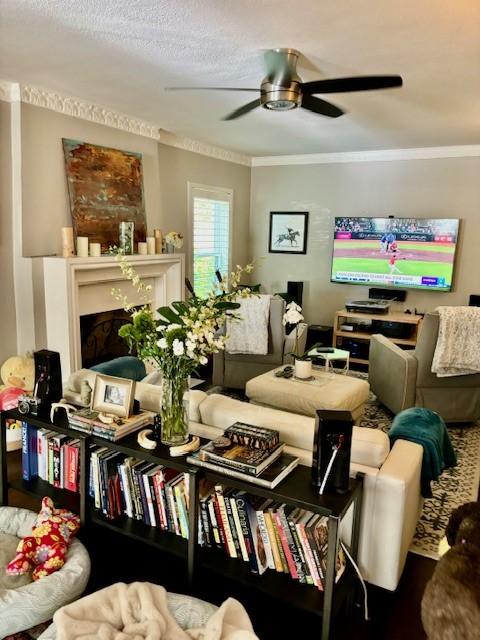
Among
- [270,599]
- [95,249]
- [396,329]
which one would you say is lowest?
[270,599]

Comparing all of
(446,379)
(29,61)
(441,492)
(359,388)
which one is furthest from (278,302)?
(29,61)

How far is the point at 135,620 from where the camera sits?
163 centimetres

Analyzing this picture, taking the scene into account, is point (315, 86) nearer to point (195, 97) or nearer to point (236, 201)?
point (195, 97)

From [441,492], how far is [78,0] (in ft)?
10.9

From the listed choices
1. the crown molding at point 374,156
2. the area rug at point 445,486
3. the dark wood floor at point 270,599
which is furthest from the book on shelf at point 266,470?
the crown molding at point 374,156

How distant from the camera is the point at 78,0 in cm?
217

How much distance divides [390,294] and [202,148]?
2880 millimetres

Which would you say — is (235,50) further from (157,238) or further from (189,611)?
(189,611)

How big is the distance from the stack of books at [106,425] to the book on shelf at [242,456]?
15.3 inches

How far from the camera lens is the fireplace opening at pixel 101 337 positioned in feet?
14.7

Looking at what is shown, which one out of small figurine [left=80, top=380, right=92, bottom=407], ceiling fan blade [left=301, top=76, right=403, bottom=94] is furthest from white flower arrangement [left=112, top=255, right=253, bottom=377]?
ceiling fan blade [left=301, top=76, right=403, bottom=94]

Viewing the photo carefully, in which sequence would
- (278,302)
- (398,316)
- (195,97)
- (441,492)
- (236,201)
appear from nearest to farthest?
1. (441,492)
2. (195,97)
3. (278,302)
4. (398,316)
5. (236,201)

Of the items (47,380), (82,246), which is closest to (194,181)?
(82,246)

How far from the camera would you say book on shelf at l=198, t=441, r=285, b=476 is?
175cm
